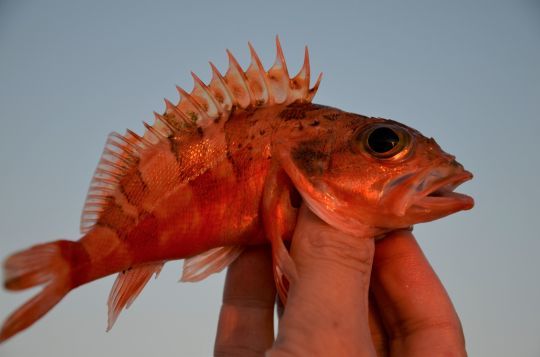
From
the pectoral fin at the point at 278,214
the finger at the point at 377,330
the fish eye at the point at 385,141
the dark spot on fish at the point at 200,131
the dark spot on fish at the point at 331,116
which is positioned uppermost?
the dark spot on fish at the point at 331,116

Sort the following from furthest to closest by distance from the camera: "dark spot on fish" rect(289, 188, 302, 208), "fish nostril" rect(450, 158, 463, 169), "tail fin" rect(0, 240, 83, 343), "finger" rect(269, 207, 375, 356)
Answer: "dark spot on fish" rect(289, 188, 302, 208)
"fish nostril" rect(450, 158, 463, 169)
"tail fin" rect(0, 240, 83, 343)
"finger" rect(269, 207, 375, 356)

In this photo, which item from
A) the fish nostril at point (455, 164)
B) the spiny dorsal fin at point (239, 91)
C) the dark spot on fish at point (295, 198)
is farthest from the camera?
the spiny dorsal fin at point (239, 91)

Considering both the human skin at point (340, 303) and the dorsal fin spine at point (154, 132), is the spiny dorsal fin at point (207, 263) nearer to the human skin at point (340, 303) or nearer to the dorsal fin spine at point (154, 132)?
the human skin at point (340, 303)

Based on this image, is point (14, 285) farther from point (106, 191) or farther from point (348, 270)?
point (348, 270)

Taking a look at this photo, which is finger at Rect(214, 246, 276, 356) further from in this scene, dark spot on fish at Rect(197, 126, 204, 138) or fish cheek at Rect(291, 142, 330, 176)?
dark spot on fish at Rect(197, 126, 204, 138)

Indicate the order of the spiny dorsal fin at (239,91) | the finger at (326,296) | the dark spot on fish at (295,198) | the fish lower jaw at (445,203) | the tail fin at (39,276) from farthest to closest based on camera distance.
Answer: the spiny dorsal fin at (239,91)
the dark spot on fish at (295,198)
the fish lower jaw at (445,203)
the tail fin at (39,276)
the finger at (326,296)

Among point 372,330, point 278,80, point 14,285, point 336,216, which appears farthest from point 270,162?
point 14,285

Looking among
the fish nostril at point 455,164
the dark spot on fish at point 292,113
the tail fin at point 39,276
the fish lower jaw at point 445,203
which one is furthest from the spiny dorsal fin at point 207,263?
the fish nostril at point 455,164

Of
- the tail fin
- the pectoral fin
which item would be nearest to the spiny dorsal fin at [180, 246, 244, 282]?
the pectoral fin
